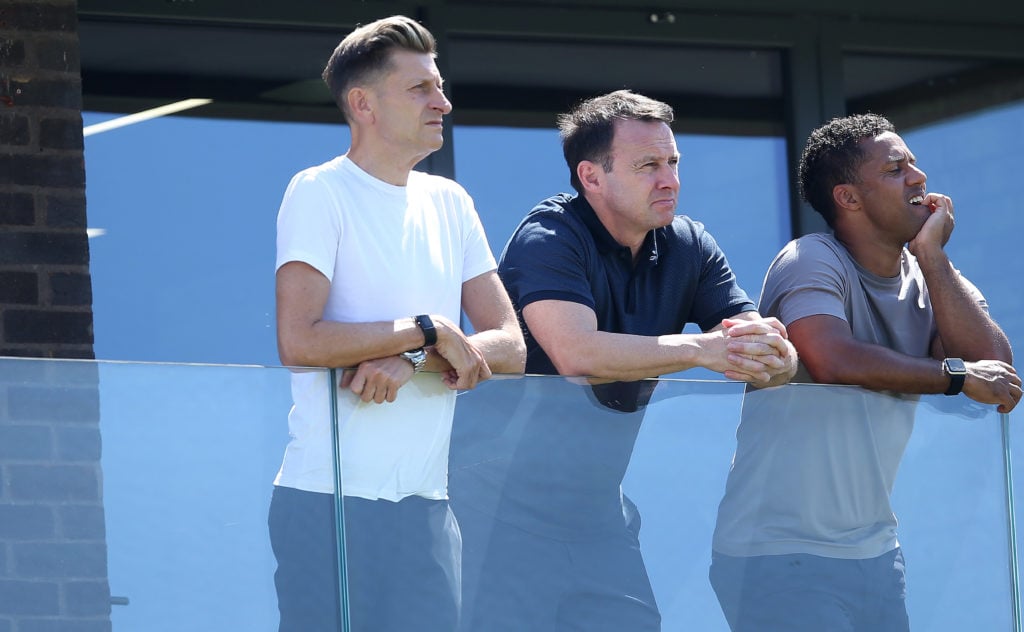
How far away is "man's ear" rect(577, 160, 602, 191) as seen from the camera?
470 centimetres

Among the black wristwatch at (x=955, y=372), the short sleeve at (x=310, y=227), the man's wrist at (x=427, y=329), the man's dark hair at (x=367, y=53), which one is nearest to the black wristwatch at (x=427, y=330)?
the man's wrist at (x=427, y=329)

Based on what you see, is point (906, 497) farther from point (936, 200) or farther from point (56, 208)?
point (56, 208)

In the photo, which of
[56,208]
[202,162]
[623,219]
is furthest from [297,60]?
[623,219]

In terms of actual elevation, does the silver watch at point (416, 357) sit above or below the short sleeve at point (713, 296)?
below

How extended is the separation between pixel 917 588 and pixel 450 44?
307cm

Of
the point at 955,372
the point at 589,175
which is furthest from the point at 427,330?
the point at 955,372

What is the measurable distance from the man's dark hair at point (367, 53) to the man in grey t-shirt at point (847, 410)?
1261mm

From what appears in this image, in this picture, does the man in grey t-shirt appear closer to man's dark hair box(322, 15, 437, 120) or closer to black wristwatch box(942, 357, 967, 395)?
black wristwatch box(942, 357, 967, 395)

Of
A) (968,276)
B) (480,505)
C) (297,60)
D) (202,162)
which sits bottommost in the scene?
(480,505)

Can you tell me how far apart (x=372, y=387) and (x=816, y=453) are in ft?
4.38

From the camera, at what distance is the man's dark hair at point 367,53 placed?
4289 mm

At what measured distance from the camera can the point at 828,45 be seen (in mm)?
7137

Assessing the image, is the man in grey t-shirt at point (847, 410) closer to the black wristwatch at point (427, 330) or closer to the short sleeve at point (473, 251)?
the short sleeve at point (473, 251)

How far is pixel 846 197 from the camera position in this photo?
197 inches
